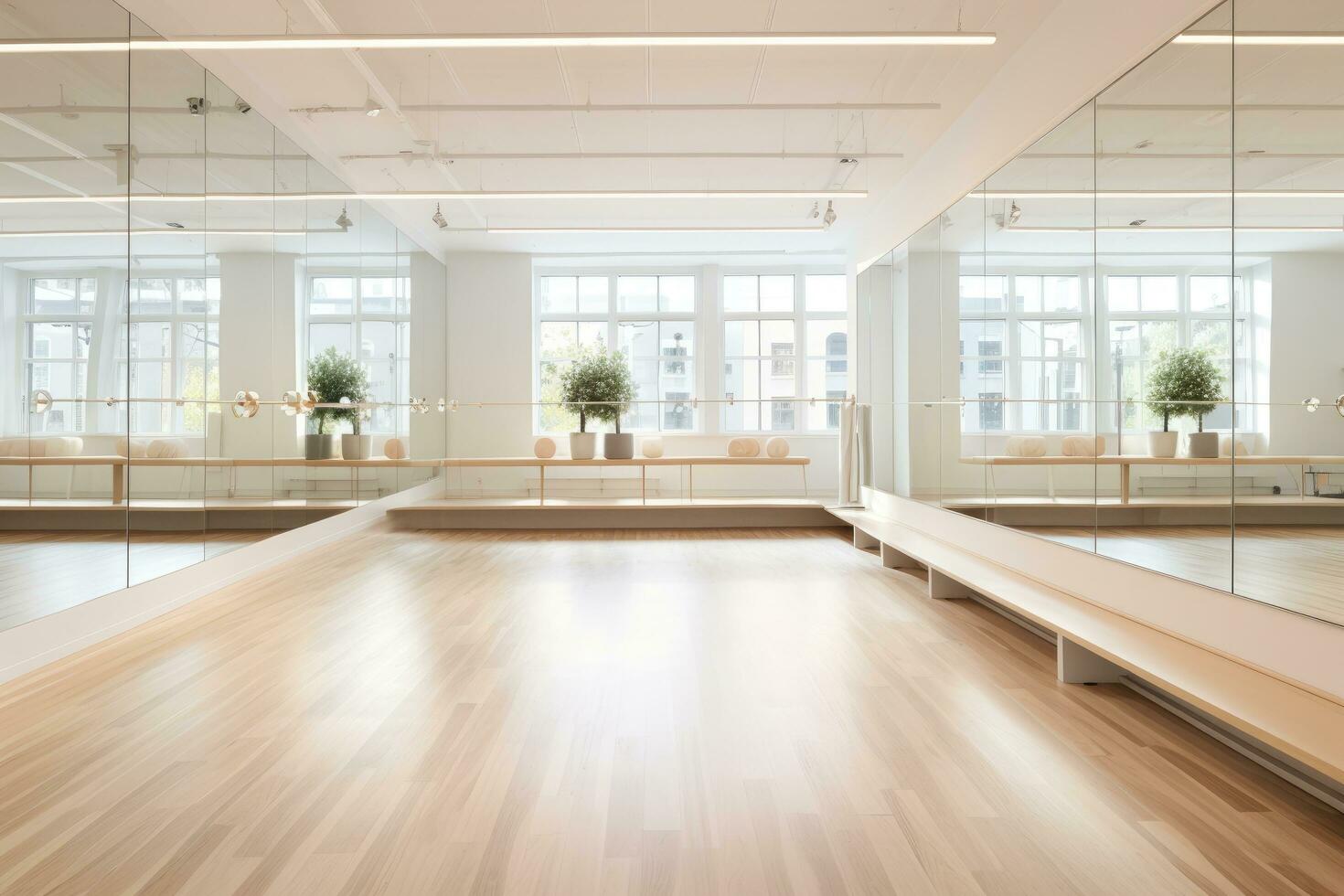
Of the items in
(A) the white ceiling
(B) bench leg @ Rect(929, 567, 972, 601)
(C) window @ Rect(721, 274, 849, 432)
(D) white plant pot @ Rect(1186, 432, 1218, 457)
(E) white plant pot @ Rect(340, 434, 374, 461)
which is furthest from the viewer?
(C) window @ Rect(721, 274, 849, 432)

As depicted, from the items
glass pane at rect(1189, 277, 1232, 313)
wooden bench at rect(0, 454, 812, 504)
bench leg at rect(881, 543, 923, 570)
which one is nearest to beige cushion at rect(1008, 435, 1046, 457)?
glass pane at rect(1189, 277, 1232, 313)

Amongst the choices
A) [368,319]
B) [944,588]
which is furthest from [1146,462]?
[368,319]

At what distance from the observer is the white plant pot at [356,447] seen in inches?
269

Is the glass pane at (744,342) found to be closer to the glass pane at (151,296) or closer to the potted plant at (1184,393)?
the glass pane at (151,296)

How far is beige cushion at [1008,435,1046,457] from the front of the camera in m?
4.27

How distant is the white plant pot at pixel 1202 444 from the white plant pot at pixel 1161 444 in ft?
0.29

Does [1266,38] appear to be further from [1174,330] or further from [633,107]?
[633,107]

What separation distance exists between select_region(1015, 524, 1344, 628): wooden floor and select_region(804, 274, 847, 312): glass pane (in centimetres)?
811

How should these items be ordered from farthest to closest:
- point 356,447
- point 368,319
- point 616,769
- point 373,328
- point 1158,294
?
point 373,328 < point 368,319 < point 356,447 < point 1158,294 < point 616,769

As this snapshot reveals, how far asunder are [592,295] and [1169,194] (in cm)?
871

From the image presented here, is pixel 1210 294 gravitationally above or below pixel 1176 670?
above

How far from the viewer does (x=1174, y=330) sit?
3.14 meters

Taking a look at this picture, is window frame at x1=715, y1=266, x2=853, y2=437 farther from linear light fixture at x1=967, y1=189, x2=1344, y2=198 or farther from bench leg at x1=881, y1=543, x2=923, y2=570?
linear light fixture at x1=967, y1=189, x2=1344, y2=198

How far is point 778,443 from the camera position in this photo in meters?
9.62
